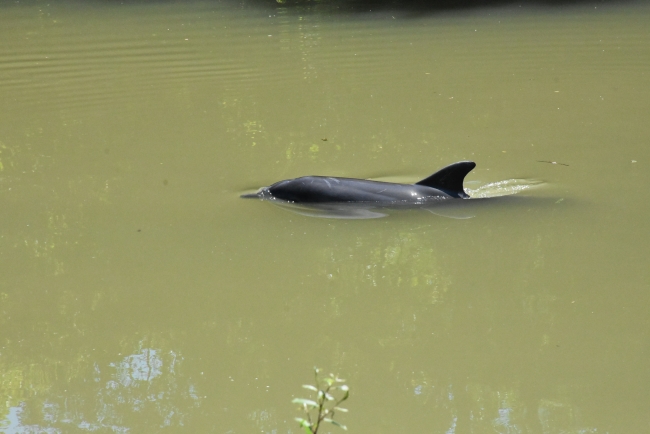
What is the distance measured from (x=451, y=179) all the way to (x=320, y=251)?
141 centimetres

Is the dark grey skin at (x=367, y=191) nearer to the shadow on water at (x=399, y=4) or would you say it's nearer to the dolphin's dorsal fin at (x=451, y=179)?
the dolphin's dorsal fin at (x=451, y=179)

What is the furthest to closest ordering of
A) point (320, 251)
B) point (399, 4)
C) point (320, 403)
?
point (399, 4)
point (320, 251)
point (320, 403)

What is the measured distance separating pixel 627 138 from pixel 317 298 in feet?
14.7

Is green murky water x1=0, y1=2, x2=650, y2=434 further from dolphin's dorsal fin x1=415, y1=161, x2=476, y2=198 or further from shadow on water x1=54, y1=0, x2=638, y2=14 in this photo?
shadow on water x1=54, y1=0, x2=638, y2=14

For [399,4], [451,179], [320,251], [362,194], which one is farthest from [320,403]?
[399,4]

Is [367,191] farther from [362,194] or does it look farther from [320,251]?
[320,251]

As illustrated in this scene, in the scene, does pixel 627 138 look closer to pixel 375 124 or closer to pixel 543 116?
pixel 543 116

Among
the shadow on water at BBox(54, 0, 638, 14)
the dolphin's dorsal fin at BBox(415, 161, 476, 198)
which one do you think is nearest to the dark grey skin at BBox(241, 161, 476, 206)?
the dolphin's dorsal fin at BBox(415, 161, 476, 198)

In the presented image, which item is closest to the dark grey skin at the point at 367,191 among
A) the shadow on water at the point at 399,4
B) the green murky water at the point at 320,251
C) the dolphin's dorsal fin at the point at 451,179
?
the dolphin's dorsal fin at the point at 451,179

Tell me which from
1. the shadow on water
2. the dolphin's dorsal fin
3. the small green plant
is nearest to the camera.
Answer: the small green plant

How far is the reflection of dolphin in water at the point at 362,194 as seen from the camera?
7070 mm

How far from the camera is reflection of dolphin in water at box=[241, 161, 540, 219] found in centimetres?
707

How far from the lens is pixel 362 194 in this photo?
7.15 metres

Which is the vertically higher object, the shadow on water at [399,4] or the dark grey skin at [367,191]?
the shadow on water at [399,4]
